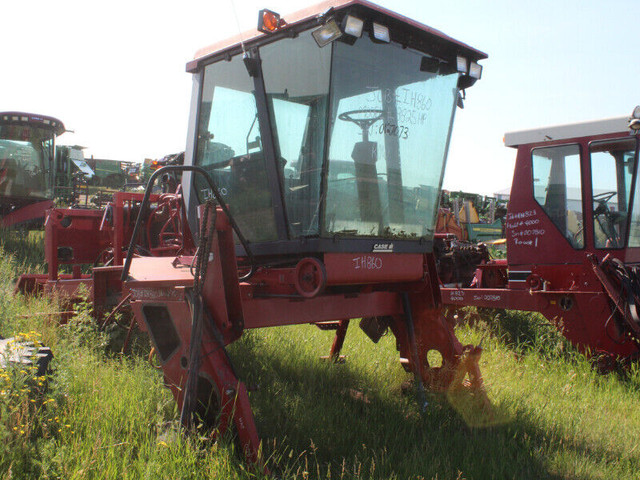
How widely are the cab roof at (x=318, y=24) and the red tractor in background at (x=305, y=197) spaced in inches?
0.4

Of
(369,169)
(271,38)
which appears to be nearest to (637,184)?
(369,169)

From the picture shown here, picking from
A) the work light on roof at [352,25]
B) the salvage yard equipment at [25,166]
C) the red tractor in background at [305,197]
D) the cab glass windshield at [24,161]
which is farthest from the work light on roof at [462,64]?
the cab glass windshield at [24,161]

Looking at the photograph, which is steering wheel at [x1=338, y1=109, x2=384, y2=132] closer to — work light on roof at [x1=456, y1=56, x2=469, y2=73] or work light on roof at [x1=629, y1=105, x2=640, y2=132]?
work light on roof at [x1=456, y1=56, x2=469, y2=73]

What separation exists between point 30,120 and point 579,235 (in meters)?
12.2

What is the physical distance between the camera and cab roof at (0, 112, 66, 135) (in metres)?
13.9

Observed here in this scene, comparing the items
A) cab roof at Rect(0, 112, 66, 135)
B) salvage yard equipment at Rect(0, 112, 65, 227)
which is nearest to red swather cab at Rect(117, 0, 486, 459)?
salvage yard equipment at Rect(0, 112, 65, 227)

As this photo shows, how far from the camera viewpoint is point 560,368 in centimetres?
636

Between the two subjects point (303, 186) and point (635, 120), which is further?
point (635, 120)

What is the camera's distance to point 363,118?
414cm

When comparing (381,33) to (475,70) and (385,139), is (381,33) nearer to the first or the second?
(385,139)

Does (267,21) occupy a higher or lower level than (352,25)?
higher

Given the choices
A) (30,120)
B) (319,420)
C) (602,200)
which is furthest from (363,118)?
(30,120)

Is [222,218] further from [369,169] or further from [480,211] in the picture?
[480,211]

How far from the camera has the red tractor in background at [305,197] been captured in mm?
3645
